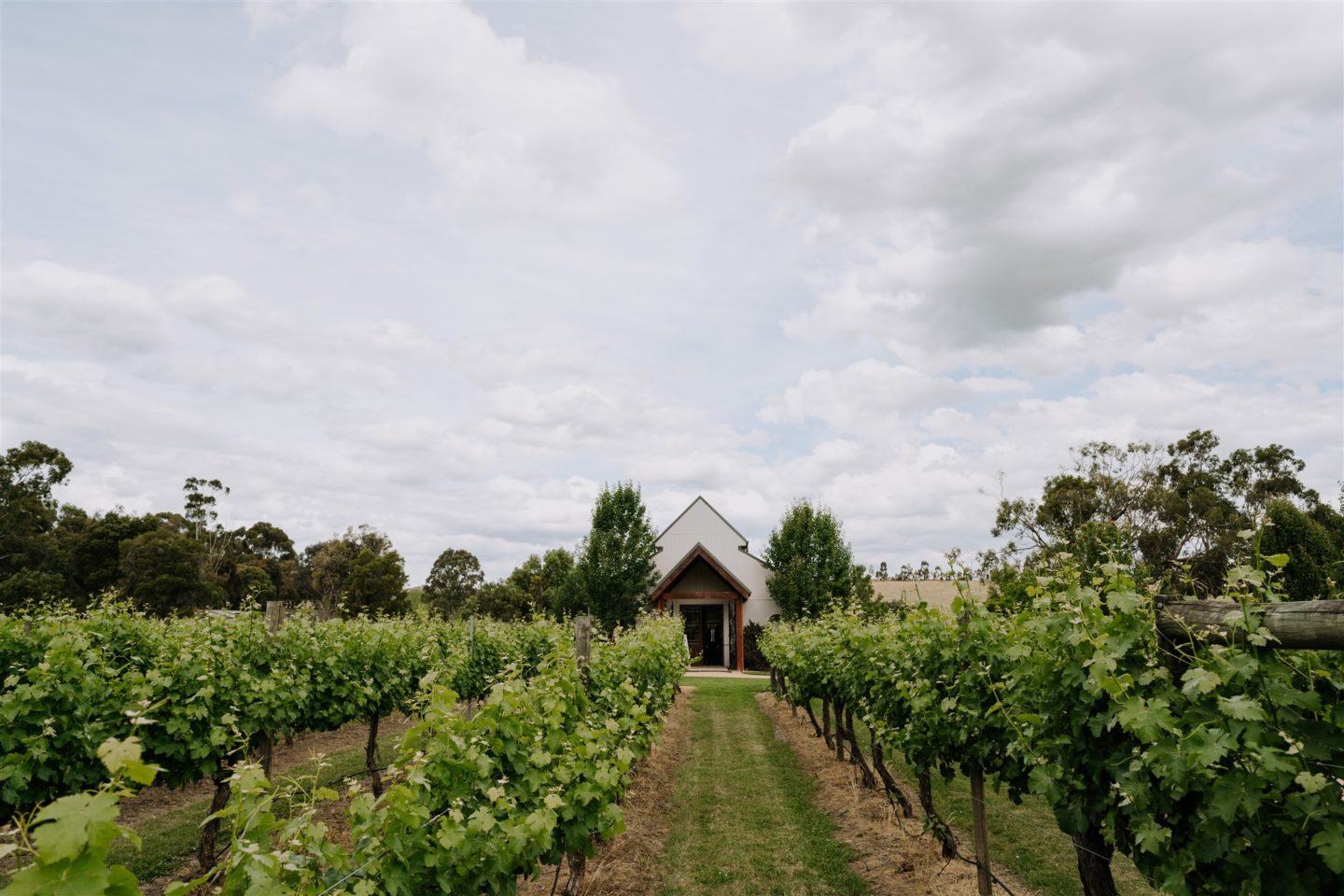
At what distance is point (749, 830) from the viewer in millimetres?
8211

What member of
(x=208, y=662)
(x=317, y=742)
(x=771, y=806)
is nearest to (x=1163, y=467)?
(x=771, y=806)

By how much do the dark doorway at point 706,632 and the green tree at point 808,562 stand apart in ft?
8.94

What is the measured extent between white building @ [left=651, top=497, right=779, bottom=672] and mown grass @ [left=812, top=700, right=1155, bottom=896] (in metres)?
17.4

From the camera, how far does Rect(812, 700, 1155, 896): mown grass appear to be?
6.45 meters

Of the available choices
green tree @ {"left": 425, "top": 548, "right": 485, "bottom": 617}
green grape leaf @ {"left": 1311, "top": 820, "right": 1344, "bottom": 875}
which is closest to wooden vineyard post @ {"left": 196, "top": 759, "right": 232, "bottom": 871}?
green grape leaf @ {"left": 1311, "top": 820, "right": 1344, "bottom": 875}

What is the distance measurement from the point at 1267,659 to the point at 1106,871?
7.30 feet

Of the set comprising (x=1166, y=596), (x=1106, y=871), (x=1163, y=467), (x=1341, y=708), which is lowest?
(x=1106, y=871)

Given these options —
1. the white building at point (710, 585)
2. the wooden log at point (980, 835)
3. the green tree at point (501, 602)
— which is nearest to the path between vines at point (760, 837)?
the wooden log at point (980, 835)

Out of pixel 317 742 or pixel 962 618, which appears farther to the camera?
pixel 317 742

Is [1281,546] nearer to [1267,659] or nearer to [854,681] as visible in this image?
[854,681]

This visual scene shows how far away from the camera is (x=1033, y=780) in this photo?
3707 millimetres

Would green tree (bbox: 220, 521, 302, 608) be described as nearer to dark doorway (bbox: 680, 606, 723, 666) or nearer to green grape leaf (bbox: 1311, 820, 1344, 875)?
dark doorway (bbox: 680, 606, 723, 666)

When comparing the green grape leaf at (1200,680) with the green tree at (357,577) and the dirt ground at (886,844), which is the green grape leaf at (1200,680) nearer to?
the dirt ground at (886,844)

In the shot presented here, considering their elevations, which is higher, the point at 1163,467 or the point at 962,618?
the point at 1163,467
